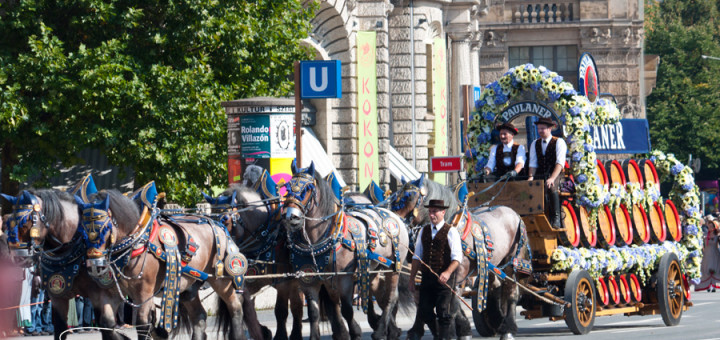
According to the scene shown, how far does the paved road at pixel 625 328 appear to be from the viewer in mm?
14670

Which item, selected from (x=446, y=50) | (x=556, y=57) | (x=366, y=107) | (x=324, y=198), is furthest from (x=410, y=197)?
(x=556, y=57)

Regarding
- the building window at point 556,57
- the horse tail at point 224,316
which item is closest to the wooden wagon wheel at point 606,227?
the horse tail at point 224,316

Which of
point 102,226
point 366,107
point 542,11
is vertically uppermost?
point 542,11

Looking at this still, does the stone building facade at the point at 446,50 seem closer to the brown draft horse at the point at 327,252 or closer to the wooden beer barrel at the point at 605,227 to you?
Result: the wooden beer barrel at the point at 605,227

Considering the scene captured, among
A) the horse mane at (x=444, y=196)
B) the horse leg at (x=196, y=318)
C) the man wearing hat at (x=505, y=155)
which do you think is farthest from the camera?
the man wearing hat at (x=505, y=155)

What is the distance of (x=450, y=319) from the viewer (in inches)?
466

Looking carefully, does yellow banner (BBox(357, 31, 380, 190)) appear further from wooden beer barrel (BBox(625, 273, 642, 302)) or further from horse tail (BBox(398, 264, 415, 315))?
horse tail (BBox(398, 264, 415, 315))

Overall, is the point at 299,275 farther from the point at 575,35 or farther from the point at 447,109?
the point at 575,35

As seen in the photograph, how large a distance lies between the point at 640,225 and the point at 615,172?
0.95m

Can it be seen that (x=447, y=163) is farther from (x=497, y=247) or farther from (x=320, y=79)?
(x=497, y=247)

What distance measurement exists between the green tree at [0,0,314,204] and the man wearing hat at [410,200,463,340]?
25.4 ft

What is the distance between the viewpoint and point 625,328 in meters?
16.3

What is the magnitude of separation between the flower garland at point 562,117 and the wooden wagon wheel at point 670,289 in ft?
4.40

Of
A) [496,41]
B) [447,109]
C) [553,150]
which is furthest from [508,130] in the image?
[496,41]
